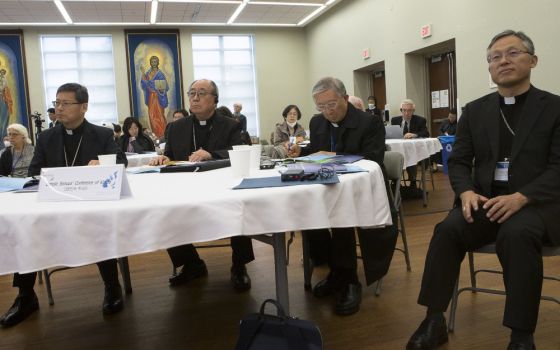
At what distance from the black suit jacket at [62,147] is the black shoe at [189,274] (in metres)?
0.77

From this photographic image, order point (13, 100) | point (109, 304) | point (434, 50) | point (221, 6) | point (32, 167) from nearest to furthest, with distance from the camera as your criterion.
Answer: point (109, 304)
point (32, 167)
point (434, 50)
point (221, 6)
point (13, 100)

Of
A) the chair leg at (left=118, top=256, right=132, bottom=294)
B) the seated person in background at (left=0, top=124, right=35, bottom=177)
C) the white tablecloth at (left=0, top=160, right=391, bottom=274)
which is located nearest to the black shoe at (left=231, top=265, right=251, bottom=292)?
the chair leg at (left=118, top=256, right=132, bottom=294)

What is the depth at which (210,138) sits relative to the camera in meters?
3.02

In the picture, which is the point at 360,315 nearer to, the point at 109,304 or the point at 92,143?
the point at 109,304

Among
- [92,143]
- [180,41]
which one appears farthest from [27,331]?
[180,41]

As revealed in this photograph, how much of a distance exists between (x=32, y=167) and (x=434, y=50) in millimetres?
7512

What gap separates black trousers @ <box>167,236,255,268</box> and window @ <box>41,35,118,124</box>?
32.3ft

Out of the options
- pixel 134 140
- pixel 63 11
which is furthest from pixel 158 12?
pixel 134 140

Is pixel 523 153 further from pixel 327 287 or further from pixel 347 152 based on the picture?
pixel 327 287

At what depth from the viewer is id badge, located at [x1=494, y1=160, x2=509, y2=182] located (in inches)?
75.5

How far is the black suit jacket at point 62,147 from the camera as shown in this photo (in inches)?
106

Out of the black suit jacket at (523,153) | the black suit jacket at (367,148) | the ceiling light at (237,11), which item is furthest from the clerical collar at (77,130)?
the ceiling light at (237,11)

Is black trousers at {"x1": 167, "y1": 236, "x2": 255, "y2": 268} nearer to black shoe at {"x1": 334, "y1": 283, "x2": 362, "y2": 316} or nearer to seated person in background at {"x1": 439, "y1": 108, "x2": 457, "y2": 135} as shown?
black shoe at {"x1": 334, "y1": 283, "x2": 362, "y2": 316}

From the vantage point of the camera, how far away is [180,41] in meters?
12.0
